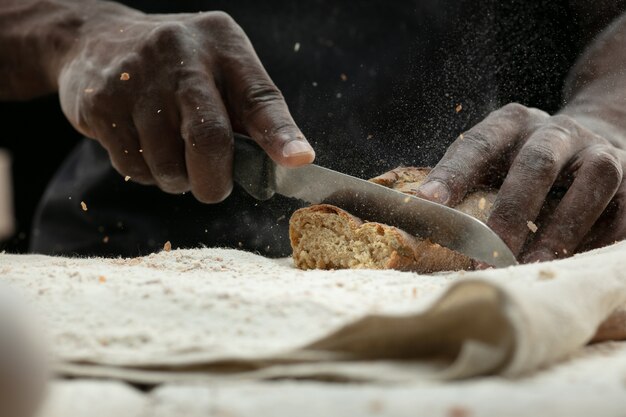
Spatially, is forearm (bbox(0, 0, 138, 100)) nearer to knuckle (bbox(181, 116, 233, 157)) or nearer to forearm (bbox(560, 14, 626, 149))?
knuckle (bbox(181, 116, 233, 157))

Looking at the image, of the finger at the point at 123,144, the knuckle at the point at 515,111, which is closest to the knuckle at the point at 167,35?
the finger at the point at 123,144

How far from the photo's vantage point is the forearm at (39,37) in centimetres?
276

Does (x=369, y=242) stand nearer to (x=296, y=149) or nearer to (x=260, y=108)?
(x=296, y=149)

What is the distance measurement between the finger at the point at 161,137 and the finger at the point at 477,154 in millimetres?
737

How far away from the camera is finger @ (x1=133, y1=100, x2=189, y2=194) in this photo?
7.38 ft

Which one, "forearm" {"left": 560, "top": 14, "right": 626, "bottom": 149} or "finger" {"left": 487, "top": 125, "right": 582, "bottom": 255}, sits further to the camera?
"forearm" {"left": 560, "top": 14, "right": 626, "bottom": 149}

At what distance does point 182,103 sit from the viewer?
7.22ft

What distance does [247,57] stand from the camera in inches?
91.0

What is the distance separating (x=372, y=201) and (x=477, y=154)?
1.16 feet

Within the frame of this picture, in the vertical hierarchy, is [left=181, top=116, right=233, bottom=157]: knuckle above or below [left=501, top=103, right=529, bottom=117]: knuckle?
below

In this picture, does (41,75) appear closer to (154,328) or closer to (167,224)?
(167,224)

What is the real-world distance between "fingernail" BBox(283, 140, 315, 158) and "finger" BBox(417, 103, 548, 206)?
0.30 metres

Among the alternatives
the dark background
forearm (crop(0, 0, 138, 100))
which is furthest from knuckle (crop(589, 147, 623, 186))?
forearm (crop(0, 0, 138, 100))

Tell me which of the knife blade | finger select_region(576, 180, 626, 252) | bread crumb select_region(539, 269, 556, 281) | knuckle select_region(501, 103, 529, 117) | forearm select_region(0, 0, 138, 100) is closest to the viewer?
bread crumb select_region(539, 269, 556, 281)
